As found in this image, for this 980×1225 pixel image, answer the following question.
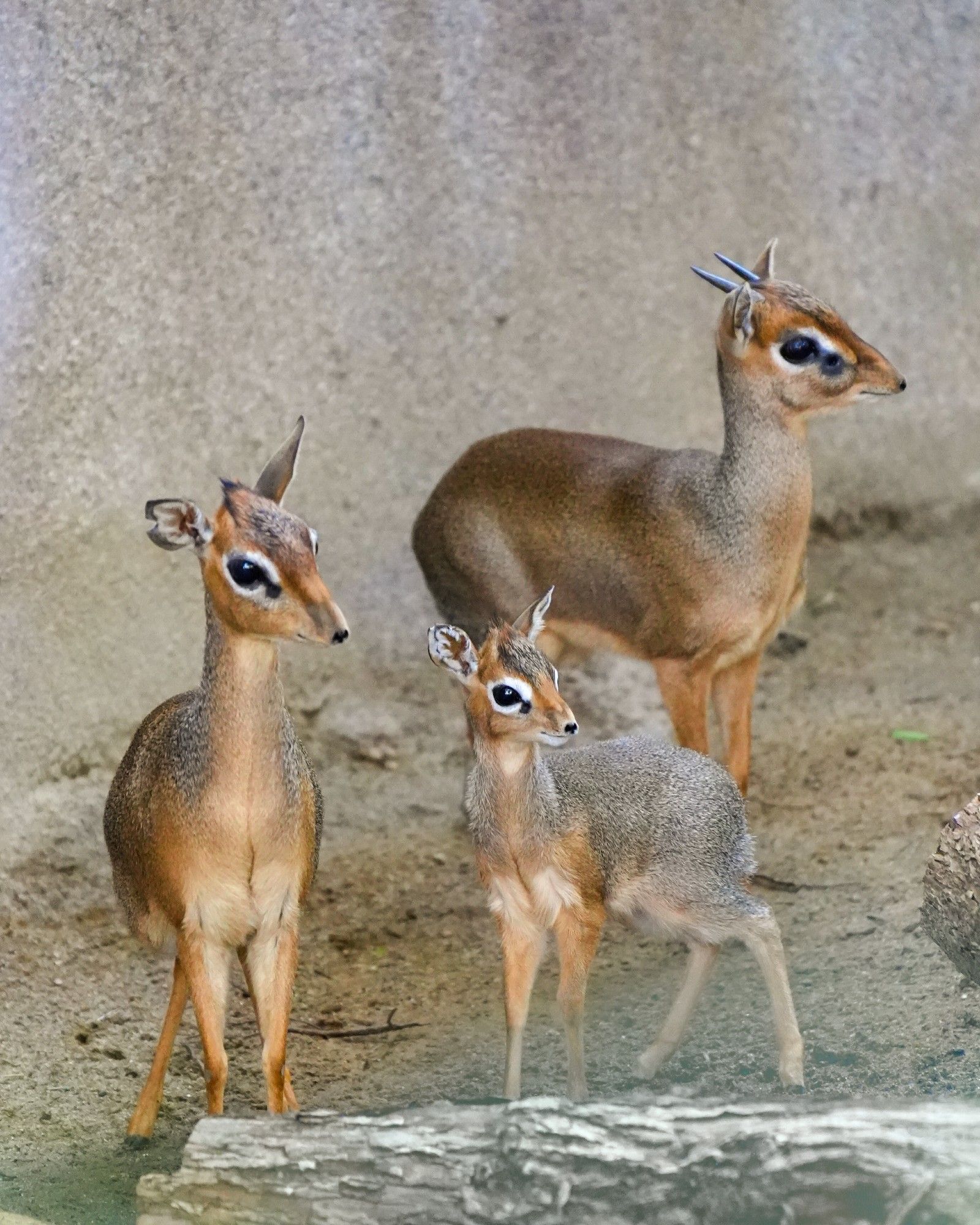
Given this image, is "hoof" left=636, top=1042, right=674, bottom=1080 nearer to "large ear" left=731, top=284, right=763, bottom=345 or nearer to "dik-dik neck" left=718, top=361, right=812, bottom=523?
"dik-dik neck" left=718, top=361, right=812, bottom=523

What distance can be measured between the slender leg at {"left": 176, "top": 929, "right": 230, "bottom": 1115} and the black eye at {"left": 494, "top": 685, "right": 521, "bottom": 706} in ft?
3.26

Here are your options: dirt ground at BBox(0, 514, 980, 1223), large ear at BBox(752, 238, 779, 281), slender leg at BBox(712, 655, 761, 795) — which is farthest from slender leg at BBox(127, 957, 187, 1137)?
large ear at BBox(752, 238, 779, 281)

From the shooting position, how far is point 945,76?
27.2ft

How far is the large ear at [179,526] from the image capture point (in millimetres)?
4156

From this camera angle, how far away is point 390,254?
6.98m

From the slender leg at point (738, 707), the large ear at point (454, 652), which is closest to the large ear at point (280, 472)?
the large ear at point (454, 652)

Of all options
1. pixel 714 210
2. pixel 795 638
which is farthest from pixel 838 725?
pixel 714 210

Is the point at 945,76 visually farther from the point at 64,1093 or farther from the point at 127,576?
the point at 64,1093

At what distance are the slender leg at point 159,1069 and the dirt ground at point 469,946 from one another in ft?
0.22

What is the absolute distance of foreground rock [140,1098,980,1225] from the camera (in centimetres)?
343

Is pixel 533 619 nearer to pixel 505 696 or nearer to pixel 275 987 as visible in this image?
pixel 505 696

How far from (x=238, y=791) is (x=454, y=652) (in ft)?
2.29

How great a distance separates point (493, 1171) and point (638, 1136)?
32 centimetres

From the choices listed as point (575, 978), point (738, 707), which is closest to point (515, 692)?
point (575, 978)
